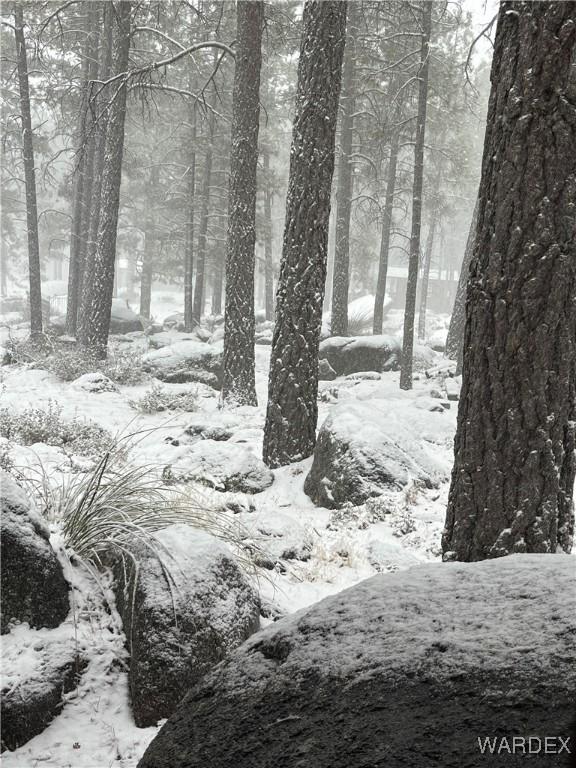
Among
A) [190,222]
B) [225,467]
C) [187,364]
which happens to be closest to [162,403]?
[187,364]

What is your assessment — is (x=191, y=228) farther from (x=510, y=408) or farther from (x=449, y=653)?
(x=449, y=653)

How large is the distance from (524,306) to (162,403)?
26.3 ft

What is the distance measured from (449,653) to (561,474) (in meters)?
1.97

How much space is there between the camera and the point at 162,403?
10172 millimetres

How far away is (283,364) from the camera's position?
6.92 meters

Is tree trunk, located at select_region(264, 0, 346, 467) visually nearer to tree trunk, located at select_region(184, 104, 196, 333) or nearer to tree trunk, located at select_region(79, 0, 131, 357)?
tree trunk, located at select_region(79, 0, 131, 357)

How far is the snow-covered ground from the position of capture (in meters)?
2.64

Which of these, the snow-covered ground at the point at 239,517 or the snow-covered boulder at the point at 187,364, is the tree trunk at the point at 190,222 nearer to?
the snow-covered boulder at the point at 187,364

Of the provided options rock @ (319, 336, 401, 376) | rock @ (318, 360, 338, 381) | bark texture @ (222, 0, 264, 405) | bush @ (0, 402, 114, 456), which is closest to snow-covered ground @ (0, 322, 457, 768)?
bush @ (0, 402, 114, 456)

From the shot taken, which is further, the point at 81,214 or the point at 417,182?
the point at 81,214

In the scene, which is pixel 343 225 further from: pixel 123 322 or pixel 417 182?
pixel 123 322

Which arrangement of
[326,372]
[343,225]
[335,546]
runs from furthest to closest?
1. [343,225]
2. [326,372]
3. [335,546]

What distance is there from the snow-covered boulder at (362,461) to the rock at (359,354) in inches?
322

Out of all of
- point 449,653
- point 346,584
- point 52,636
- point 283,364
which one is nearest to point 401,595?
point 449,653
